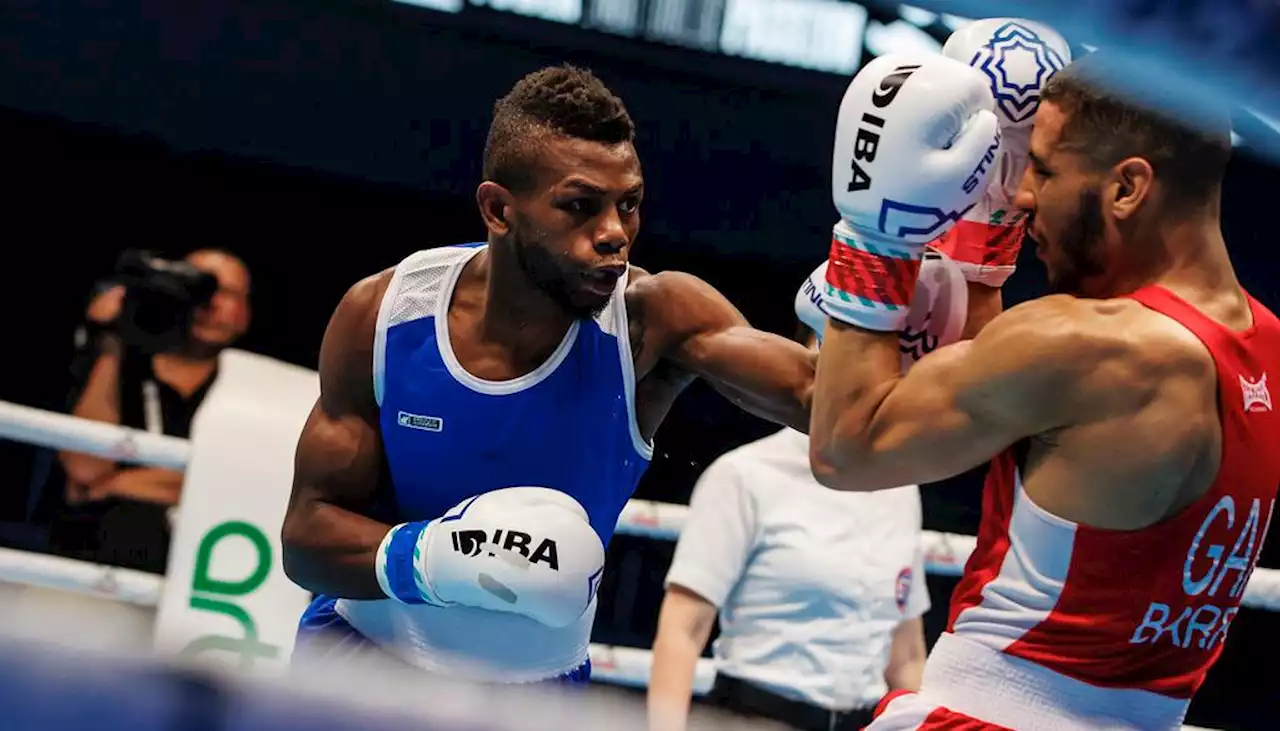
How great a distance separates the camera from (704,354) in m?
2.28

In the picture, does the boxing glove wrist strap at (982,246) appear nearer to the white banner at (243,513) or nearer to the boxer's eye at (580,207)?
→ the boxer's eye at (580,207)

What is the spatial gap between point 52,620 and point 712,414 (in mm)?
5124

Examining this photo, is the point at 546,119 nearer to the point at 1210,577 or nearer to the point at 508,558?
the point at 508,558

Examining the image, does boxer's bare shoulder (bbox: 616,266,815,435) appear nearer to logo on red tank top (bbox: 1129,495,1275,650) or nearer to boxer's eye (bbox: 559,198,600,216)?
boxer's eye (bbox: 559,198,600,216)

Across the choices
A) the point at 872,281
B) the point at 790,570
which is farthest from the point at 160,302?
the point at 872,281

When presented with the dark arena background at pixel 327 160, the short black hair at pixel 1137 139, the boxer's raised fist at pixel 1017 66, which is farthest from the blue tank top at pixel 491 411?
the dark arena background at pixel 327 160

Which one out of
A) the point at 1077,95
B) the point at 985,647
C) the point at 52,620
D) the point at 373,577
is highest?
Result: the point at 1077,95

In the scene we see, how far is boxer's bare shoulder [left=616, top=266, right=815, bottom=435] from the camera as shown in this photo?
2225 millimetres

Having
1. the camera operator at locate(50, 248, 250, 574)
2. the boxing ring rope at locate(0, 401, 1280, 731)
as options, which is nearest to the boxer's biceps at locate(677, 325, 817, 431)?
the boxing ring rope at locate(0, 401, 1280, 731)

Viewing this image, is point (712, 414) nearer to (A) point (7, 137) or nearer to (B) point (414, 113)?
(B) point (414, 113)

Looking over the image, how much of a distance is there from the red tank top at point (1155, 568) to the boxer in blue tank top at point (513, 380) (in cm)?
59

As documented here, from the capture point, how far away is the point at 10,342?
5.74 m

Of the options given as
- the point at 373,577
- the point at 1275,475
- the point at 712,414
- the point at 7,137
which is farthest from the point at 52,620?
the point at 7,137

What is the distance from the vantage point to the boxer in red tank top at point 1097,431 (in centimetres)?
159
